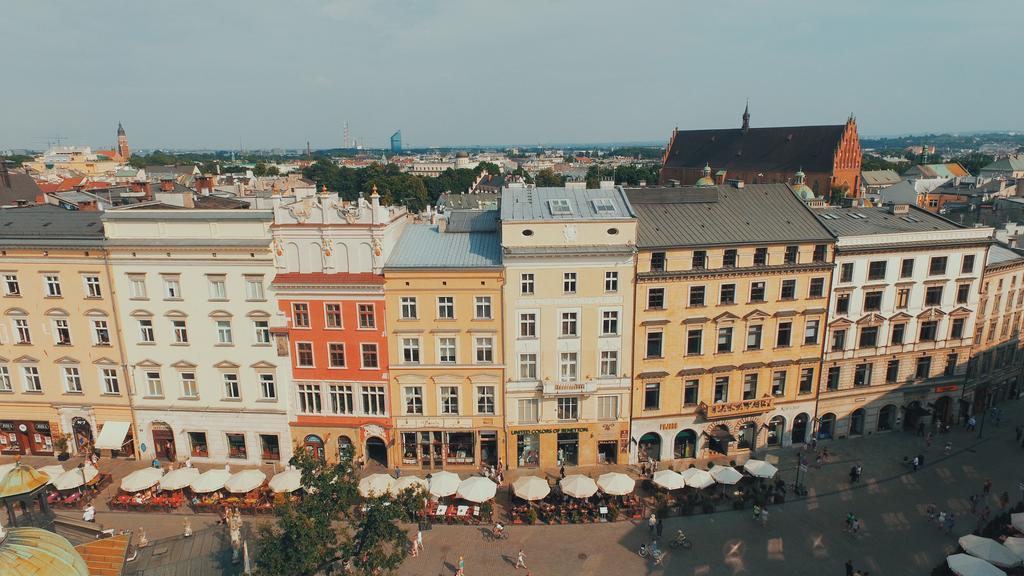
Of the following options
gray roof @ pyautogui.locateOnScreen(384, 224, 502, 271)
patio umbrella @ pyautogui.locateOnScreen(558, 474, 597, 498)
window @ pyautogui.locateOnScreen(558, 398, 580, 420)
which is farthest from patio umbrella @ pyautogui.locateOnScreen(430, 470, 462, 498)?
gray roof @ pyautogui.locateOnScreen(384, 224, 502, 271)

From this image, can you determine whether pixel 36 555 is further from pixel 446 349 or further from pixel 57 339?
pixel 57 339

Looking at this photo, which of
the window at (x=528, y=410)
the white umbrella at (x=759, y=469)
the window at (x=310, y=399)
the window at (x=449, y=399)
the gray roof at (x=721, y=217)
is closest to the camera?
the white umbrella at (x=759, y=469)

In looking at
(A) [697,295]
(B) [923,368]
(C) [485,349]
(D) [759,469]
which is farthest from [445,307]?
(B) [923,368]

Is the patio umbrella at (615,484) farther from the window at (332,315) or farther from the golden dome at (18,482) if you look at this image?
the golden dome at (18,482)

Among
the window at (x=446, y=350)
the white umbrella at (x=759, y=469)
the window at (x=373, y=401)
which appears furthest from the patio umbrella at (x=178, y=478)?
the white umbrella at (x=759, y=469)

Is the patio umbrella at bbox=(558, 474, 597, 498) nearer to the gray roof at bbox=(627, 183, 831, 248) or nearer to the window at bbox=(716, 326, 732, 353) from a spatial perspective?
the window at bbox=(716, 326, 732, 353)

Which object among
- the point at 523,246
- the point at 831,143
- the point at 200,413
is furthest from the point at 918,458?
the point at 831,143
